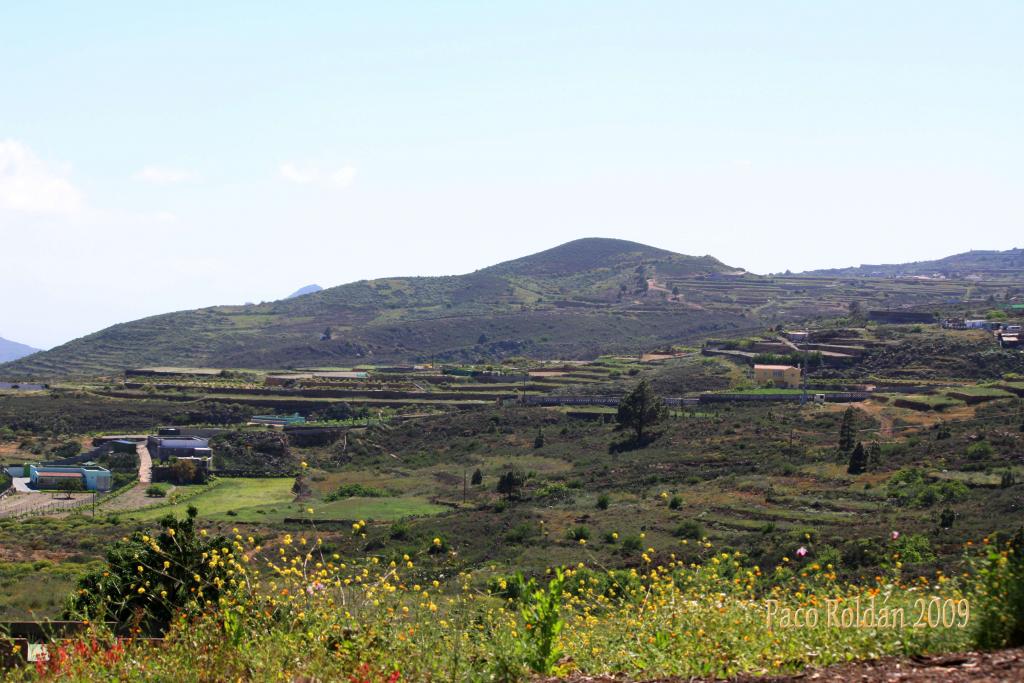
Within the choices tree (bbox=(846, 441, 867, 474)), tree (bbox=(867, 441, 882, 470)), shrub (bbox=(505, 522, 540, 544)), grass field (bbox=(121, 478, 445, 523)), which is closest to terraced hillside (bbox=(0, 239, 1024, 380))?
grass field (bbox=(121, 478, 445, 523))

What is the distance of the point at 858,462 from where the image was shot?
37.1 metres

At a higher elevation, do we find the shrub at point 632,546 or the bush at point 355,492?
the shrub at point 632,546

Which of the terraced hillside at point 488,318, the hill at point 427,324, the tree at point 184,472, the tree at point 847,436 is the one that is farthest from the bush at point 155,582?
the hill at point 427,324

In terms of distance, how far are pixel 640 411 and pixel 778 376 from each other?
16.3 meters

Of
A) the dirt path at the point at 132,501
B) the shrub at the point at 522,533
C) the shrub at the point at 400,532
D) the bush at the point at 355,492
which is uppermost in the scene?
the dirt path at the point at 132,501

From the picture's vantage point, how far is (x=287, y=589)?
7930 millimetres

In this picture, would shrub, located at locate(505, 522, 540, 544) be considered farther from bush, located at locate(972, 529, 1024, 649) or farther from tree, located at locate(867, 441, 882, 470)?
bush, located at locate(972, 529, 1024, 649)

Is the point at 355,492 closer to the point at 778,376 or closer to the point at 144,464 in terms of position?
the point at 144,464

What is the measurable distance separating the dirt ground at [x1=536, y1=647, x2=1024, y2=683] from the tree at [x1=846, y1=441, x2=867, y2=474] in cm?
3133

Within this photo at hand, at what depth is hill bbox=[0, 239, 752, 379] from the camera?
11919 cm

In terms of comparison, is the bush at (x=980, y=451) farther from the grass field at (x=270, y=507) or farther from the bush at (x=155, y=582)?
the bush at (x=155, y=582)

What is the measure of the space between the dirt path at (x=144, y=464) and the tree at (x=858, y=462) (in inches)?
1201

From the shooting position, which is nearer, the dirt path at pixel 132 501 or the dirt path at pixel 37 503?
the dirt path at pixel 37 503

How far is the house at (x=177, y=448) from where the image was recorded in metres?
53.1
